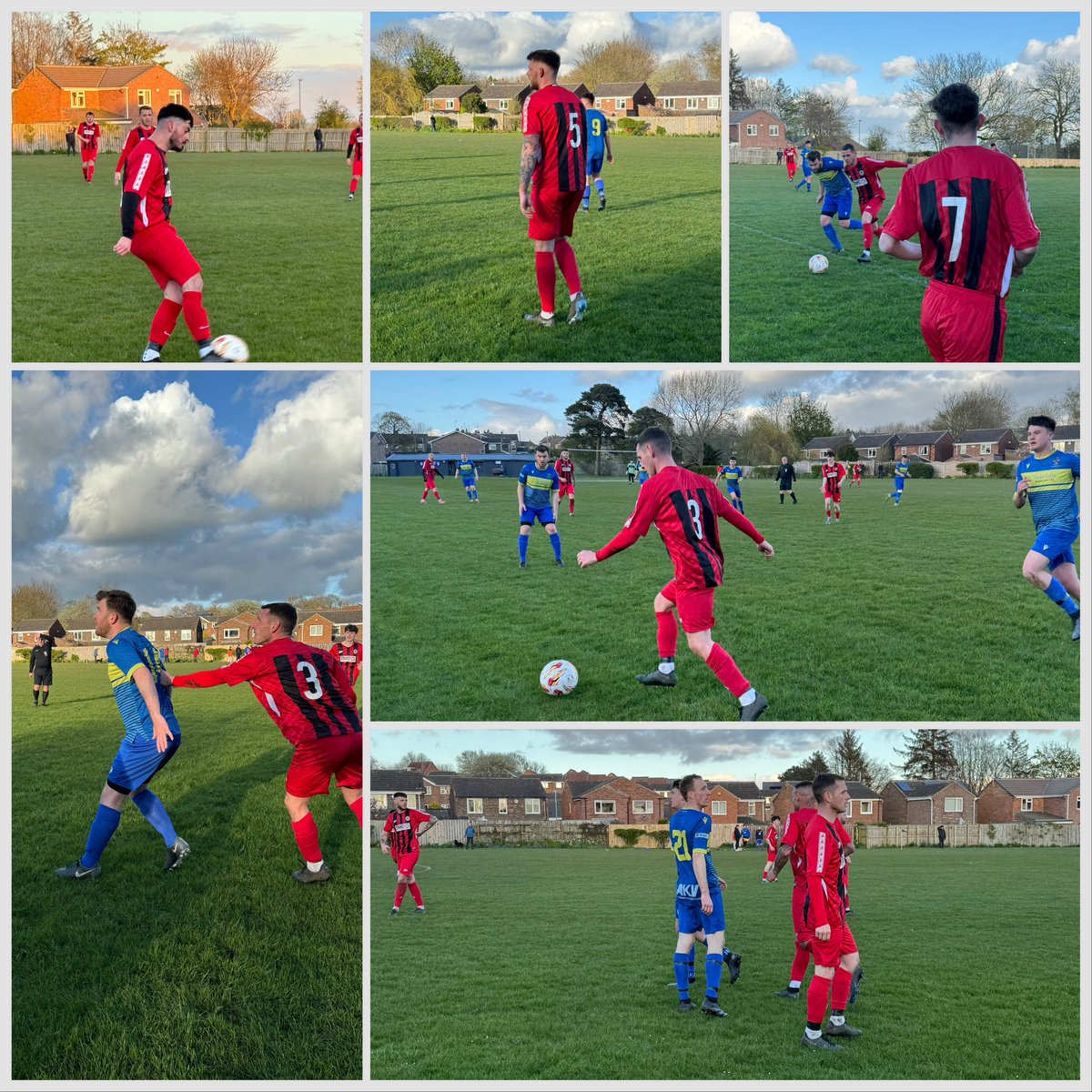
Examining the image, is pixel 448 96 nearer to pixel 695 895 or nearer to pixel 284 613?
pixel 284 613

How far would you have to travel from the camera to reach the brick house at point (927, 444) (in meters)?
21.0

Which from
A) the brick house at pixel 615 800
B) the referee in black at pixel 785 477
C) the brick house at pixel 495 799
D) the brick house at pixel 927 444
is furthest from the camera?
the brick house at pixel 927 444

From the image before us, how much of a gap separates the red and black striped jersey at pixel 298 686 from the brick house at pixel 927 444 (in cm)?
1704

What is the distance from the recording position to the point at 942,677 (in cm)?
775

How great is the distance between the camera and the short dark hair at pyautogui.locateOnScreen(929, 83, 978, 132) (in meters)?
5.86

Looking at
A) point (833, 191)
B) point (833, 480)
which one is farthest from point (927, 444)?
point (833, 191)

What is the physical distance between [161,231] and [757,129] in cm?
1504

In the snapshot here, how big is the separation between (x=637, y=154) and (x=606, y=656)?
1770 centimetres

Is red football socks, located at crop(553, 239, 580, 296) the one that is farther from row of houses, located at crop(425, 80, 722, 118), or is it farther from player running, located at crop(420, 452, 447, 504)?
player running, located at crop(420, 452, 447, 504)

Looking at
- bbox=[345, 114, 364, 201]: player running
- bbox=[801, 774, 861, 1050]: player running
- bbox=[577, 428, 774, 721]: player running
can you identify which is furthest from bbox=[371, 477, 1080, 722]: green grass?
bbox=[345, 114, 364, 201]: player running

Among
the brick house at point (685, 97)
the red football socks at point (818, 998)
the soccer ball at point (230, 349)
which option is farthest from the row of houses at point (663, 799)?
the brick house at point (685, 97)

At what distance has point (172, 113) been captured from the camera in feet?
23.3

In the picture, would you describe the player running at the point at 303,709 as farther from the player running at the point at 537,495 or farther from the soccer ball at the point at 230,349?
the player running at the point at 537,495

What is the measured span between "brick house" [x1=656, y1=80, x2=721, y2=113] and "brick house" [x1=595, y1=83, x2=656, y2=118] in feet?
0.88
